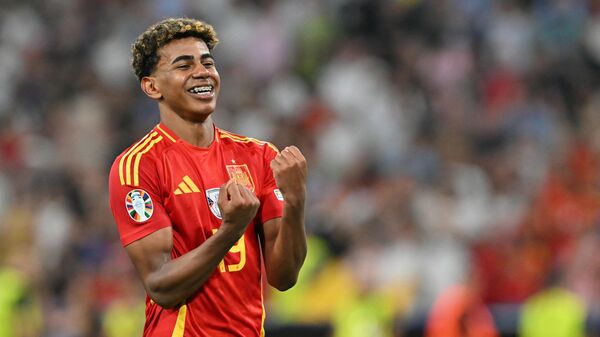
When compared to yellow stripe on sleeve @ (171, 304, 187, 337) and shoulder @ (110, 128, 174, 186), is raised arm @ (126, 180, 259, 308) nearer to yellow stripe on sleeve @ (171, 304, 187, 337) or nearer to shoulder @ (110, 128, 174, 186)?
yellow stripe on sleeve @ (171, 304, 187, 337)

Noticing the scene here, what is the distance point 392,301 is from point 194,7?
5162 mm

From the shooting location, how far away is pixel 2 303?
33.7ft

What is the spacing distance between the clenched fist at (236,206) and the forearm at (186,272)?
41mm

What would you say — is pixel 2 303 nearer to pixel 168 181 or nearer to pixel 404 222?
pixel 404 222

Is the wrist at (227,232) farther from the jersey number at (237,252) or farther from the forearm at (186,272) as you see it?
the jersey number at (237,252)

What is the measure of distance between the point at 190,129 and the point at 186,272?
2.10 feet

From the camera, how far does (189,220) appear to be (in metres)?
4.62

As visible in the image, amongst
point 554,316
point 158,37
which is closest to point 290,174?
point 158,37

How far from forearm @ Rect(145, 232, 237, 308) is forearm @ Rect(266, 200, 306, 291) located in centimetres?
28

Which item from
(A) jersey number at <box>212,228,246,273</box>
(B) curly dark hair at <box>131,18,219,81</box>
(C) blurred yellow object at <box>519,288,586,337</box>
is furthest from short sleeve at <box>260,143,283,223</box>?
(C) blurred yellow object at <box>519,288,586,337</box>

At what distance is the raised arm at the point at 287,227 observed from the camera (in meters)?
4.51

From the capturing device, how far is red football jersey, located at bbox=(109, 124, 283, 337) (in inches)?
181

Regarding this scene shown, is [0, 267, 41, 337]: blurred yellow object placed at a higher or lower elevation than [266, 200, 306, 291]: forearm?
lower

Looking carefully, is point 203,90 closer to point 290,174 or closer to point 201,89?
point 201,89
